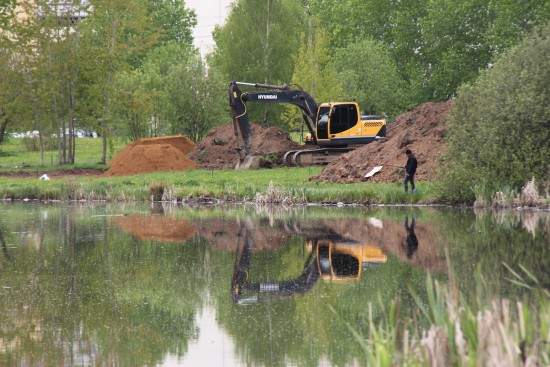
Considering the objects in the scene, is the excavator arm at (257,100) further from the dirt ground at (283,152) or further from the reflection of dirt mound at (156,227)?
the reflection of dirt mound at (156,227)

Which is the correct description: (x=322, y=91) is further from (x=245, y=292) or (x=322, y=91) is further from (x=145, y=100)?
(x=245, y=292)

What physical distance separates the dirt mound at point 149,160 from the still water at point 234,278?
1995 cm

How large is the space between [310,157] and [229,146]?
5.85 meters

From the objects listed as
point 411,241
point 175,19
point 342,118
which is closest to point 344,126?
point 342,118

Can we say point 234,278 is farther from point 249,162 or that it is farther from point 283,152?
Result: point 283,152

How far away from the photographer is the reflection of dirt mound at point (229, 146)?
5228 cm

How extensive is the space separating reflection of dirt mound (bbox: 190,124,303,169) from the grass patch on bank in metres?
3.81

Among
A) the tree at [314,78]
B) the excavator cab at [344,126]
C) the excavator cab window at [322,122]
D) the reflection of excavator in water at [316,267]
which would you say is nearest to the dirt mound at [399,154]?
the excavator cab at [344,126]

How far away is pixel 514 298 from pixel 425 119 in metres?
30.5

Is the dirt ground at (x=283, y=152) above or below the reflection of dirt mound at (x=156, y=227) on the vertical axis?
above

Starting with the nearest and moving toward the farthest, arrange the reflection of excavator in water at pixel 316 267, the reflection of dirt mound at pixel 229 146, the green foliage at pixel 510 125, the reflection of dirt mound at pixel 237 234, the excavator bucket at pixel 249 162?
1. the reflection of excavator in water at pixel 316 267
2. the reflection of dirt mound at pixel 237 234
3. the green foliage at pixel 510 125
4. the excavator bucket at pixel 249 162
5. the reflection of dirt mound at pixel 229 146

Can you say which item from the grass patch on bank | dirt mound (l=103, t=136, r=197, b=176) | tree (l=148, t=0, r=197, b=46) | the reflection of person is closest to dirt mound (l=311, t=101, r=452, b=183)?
the grass patch on bank

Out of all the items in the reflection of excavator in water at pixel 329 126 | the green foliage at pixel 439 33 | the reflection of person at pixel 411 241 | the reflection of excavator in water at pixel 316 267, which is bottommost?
the reflection of excavator in water at pixel 316 267

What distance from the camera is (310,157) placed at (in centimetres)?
5019
